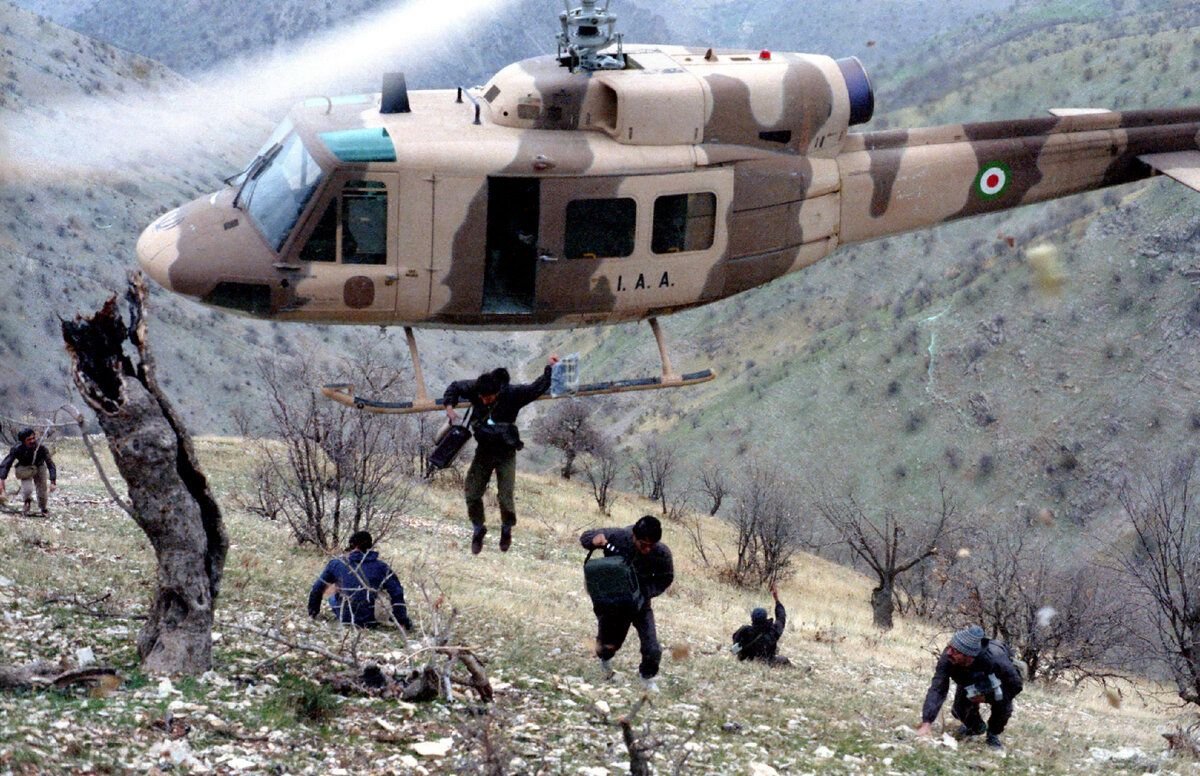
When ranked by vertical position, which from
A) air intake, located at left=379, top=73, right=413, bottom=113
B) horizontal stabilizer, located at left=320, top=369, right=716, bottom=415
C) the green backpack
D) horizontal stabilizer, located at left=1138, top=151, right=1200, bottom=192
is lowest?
the green backpack

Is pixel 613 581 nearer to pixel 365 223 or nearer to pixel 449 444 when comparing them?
pixel 449 444

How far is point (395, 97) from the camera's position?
37.3ft

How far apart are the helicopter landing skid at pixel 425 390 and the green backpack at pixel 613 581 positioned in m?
1.34

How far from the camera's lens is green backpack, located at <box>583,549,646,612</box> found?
1086 centimetres

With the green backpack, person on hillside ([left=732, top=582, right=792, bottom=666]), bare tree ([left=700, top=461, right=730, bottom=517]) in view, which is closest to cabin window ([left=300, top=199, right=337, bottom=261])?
the green backpack

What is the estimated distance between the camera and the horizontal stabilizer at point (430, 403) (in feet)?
35.9

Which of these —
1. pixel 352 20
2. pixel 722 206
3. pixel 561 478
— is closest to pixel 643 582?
pixel 722 206

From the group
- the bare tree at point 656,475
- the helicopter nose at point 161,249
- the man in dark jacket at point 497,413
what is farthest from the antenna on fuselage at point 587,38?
the bare tree at point 656,475

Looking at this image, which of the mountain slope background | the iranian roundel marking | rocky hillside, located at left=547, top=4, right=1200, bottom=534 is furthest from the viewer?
rocky hillside, located at left=547, top=4, right=1200, bottom=534

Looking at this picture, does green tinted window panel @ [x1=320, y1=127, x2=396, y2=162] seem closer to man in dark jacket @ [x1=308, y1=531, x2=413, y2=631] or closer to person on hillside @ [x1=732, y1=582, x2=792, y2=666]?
man in dark jacket @ [x1=308, y1=531, x2=413, y2=631]

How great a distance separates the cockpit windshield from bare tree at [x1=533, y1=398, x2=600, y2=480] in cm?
2712

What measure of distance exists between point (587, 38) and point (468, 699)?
217 inches

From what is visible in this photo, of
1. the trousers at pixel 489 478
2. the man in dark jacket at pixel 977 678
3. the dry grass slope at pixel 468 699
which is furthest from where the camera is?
the man in dark jacket at pixel 977 678

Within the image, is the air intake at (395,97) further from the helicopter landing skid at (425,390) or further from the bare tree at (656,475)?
the bare tree at (656,475)
